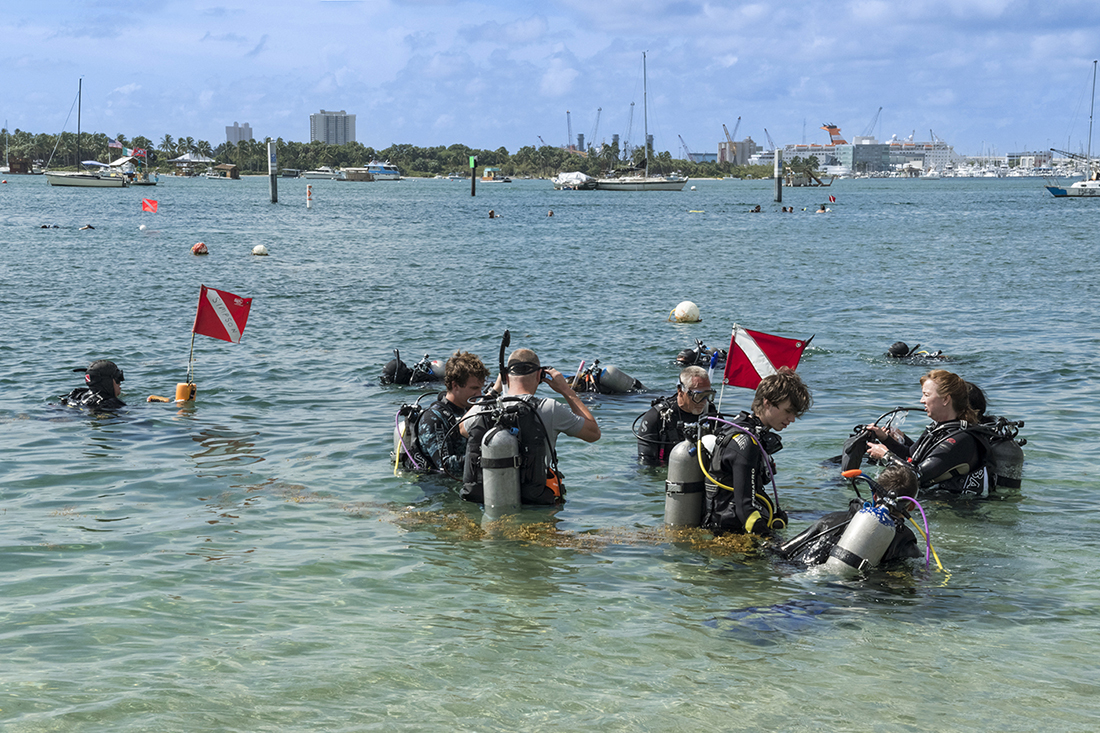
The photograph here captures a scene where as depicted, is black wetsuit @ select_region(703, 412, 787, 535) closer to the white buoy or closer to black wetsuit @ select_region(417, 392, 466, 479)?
black wetsuit @ select_region(417, 392, 466, 479)

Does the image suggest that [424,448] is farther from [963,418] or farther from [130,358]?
[130,358]

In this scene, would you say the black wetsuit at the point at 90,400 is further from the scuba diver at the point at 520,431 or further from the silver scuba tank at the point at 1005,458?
the silver scuba tank at the point at 1005,458

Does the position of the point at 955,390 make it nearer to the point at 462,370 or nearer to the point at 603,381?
the point at 462,370

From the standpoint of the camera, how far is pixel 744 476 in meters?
7.01

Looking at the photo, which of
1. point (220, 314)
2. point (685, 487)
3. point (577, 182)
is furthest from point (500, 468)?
point (577, 182)

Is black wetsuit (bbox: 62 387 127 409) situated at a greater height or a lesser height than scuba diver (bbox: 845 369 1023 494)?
lesser

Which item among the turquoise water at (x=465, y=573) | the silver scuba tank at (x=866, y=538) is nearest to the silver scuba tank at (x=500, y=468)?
the turquoise water at (x=465, y=573)

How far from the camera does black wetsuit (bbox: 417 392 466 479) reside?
894 centimetres

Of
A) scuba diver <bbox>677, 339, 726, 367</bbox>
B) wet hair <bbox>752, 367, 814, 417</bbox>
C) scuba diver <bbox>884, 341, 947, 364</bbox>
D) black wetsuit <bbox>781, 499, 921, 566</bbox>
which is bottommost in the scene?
black wetsuit <bbox>781, 499, 921, 566</bbox>

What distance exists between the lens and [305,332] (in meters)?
20.8

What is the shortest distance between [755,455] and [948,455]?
2307 mm

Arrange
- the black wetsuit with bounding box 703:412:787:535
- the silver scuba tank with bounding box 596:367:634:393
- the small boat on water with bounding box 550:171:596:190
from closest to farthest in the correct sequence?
the black wetsuit with bounding box 703:412:787:535 → the silver scuba tank with bounding box 596:367:634:393 → the small boat on water with bounding box 550:171:596:190

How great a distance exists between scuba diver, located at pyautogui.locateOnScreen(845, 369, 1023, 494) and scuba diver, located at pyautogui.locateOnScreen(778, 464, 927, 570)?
1.18 meters

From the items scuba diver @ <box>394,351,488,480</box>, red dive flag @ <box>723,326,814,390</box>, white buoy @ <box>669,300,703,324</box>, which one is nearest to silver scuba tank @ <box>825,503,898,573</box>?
red dive flag @ <box>723,326,814,390</box>
